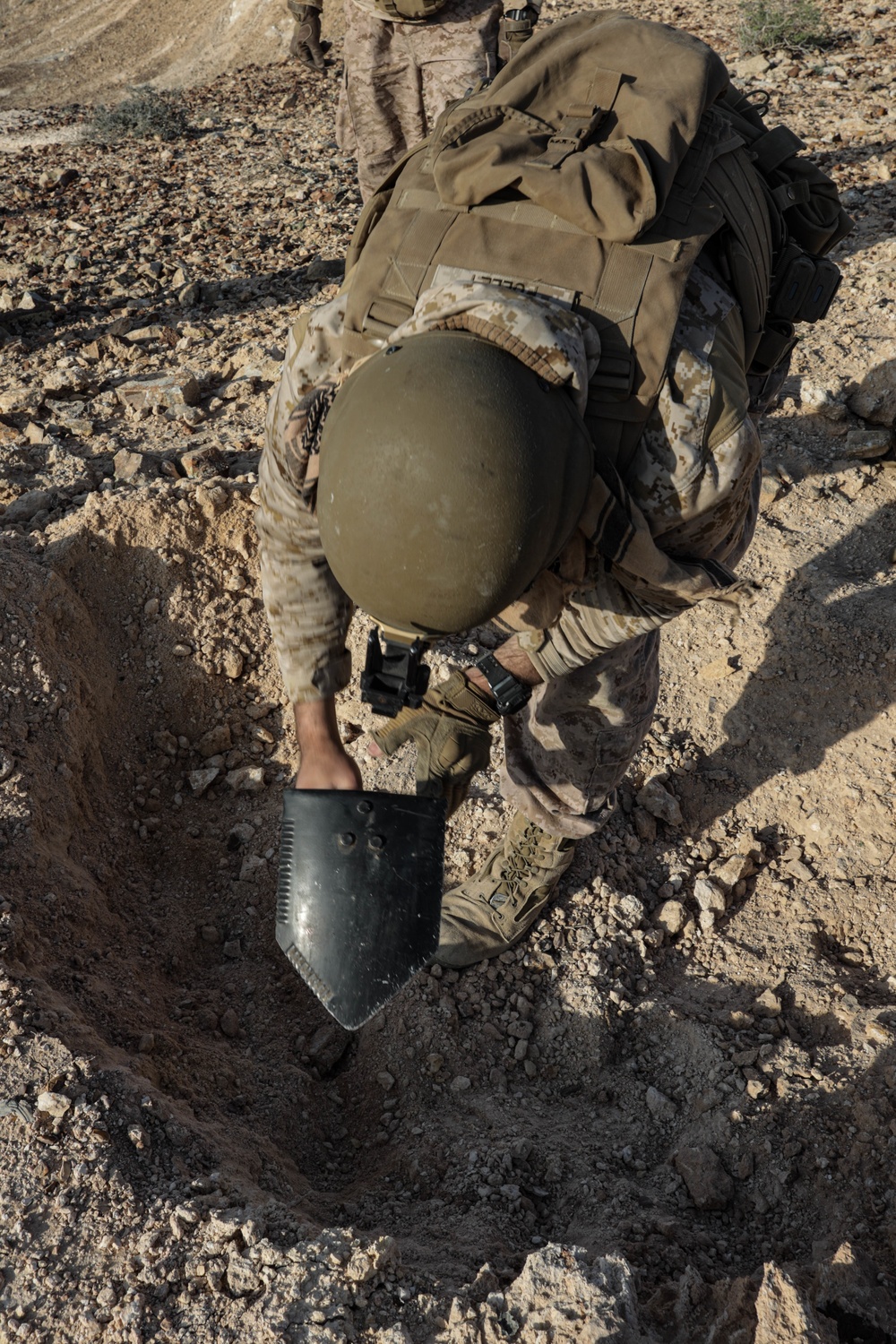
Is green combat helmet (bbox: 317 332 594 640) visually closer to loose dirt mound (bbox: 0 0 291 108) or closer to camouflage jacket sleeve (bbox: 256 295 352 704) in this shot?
camouflage jacket sleeve (bbox: 256 295 352 704)

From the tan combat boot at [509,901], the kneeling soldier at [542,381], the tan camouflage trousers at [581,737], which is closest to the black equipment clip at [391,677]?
the kneeling soldier at [542,381]

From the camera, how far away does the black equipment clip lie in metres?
1.53

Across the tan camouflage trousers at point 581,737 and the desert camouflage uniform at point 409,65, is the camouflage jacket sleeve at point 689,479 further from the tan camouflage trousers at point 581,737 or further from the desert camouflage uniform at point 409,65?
the desert camouflage uniform at point 409,65

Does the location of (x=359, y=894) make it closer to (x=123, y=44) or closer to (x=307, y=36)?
(x=307, y=36)

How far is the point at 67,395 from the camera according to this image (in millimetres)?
3895

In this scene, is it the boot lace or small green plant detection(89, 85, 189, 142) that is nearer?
the boot lace

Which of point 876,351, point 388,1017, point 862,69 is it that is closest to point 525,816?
point 388,1017

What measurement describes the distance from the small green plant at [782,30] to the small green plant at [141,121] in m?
4.00

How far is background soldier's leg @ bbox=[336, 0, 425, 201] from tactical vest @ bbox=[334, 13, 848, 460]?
2.49 metres

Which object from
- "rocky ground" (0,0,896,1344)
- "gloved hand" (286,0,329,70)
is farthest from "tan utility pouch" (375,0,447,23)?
"rocky ground" (0,0,896,1344)

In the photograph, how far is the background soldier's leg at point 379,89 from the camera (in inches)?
154

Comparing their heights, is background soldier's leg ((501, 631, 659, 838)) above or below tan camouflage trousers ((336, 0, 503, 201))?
below

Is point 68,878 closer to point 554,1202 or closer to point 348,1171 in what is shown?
point 348,1171

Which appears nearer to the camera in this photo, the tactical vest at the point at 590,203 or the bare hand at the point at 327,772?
the tactical vest at the point at 590,203
